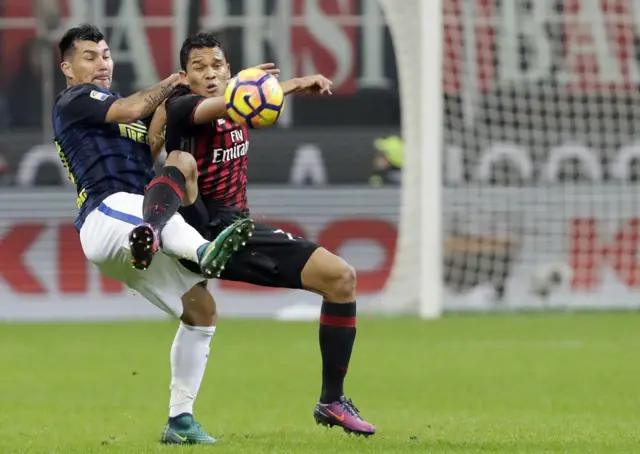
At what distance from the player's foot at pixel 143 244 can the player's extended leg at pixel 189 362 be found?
0.80 meters

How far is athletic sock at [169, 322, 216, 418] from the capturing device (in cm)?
783

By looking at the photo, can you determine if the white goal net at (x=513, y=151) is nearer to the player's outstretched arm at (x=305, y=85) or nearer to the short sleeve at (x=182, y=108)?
the short sleeve at (x=182, y=108)

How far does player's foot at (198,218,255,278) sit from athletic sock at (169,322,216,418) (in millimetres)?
749

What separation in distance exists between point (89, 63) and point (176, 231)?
44.6 inches

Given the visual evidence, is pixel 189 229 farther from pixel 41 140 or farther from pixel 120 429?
pixel 41 140

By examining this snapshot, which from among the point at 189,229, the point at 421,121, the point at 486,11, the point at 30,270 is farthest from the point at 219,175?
the point at 30,270

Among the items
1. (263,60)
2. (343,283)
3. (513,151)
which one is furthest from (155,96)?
(263,60)

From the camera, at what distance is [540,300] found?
19312 millimetres

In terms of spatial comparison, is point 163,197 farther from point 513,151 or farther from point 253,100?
point 513,151

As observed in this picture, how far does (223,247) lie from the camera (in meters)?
7.15

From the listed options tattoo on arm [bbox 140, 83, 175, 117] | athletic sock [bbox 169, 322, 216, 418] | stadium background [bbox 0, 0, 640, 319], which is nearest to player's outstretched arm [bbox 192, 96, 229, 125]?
tattoo on arm [bbox 140, 83, 175, 117]

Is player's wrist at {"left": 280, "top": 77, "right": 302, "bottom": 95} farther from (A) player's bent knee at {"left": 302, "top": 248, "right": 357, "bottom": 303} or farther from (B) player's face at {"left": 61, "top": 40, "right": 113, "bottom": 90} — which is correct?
(B) player's face at {"left": 61, "top": 40, "right": 113, "bottom": 90}

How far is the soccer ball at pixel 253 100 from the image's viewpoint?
22.6 feet

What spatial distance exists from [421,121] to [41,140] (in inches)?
384
